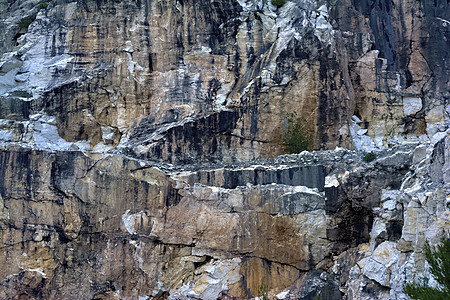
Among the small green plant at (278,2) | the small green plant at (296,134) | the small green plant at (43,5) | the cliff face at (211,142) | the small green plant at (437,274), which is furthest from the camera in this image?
the small green plant at (43,5)

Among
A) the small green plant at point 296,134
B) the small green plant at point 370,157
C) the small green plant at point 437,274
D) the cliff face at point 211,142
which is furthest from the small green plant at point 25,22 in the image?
the small green plant at point 437,274

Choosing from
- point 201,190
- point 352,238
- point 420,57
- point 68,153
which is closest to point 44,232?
point 68,153

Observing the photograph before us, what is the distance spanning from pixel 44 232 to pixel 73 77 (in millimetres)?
6616

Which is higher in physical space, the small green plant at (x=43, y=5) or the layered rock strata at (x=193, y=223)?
the small green plant at (x=43, y=5)

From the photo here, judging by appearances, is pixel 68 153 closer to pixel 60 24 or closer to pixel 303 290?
pixel 60 24

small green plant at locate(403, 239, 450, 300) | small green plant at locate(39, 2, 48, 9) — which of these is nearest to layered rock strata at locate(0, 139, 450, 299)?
small green plant at locate(403, 239, 450, 300)

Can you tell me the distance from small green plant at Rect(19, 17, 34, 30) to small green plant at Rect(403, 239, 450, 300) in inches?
796

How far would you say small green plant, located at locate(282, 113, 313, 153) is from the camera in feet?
75.5

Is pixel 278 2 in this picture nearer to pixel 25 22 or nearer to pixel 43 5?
pixel 43 5

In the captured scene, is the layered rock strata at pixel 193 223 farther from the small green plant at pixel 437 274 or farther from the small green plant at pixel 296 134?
the small green plant at pixel 437 274

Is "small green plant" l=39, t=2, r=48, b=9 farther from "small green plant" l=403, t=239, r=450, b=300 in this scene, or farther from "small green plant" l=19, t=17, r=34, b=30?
"small green plant" l=403, t=239, r=450, b=300

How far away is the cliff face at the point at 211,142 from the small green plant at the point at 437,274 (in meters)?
A: 2.61

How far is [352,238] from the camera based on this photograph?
20547mm

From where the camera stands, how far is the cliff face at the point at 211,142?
20.7 meters
